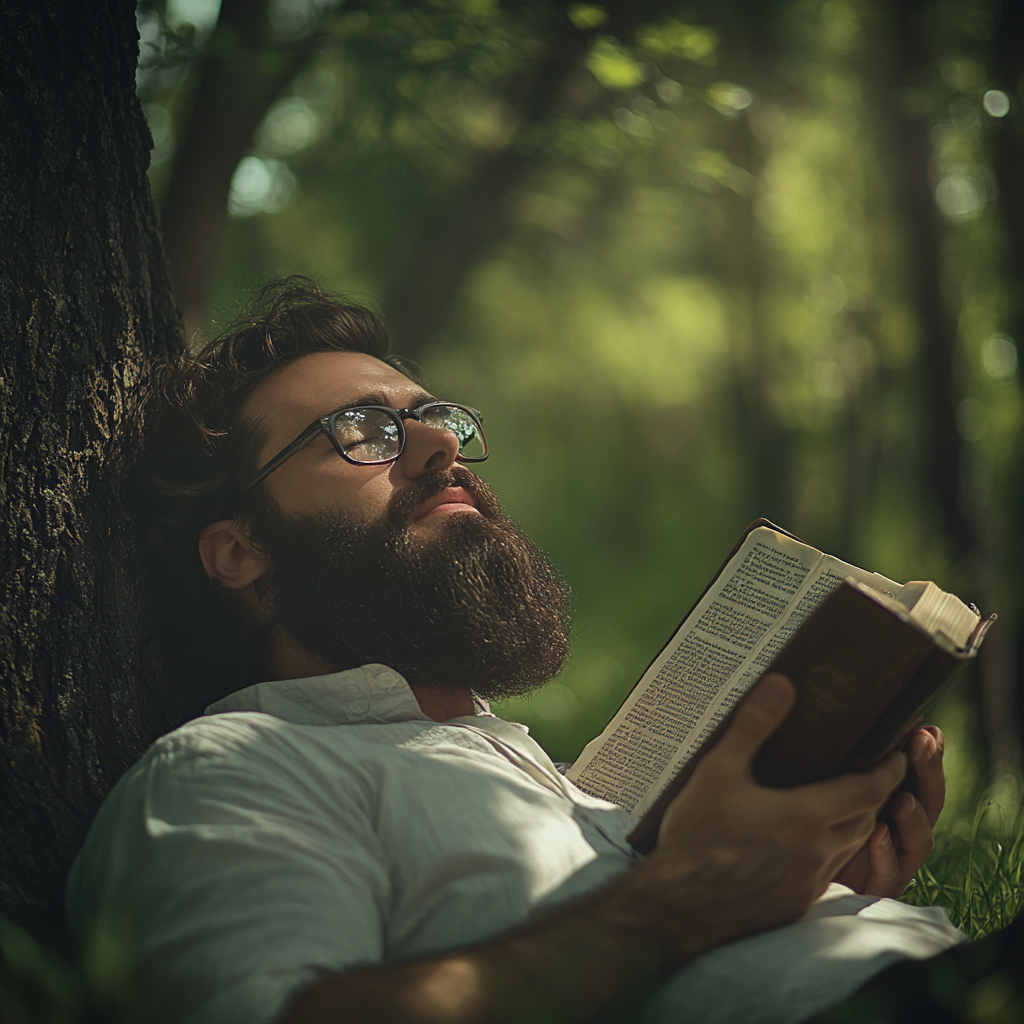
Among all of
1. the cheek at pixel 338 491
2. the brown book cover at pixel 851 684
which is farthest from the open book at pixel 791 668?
the cheek at pixel 338 491

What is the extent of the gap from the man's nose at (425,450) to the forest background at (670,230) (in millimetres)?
1120

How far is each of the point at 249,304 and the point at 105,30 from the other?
109 centimetres

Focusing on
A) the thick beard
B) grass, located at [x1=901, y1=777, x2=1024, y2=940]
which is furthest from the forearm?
grass, located at [x1=901, y1=777, x2=1024, y2=940]

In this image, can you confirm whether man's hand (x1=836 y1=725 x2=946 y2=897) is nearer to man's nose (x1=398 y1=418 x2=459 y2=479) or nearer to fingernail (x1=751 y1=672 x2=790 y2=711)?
fingernail (x1=751 y1=672 x2=790 y2=711)

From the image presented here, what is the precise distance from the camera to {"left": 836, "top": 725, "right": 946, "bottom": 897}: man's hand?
1994 millimetres

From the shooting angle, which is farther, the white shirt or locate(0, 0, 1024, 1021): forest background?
locate(0, 0, 1024, 1021): forest background

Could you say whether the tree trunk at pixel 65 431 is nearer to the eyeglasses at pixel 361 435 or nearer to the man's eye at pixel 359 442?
the eyeglasses at pixel 361 435

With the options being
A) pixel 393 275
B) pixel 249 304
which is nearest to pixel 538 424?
pixel 393 275

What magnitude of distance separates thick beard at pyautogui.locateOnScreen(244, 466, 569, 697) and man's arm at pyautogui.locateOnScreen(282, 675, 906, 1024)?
85 cm

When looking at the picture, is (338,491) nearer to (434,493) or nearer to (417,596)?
(434,493)

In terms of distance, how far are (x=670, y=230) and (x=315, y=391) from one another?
10.7 metres

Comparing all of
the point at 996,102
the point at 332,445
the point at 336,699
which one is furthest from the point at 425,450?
the point at 996,102

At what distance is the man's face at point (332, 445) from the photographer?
250 cm

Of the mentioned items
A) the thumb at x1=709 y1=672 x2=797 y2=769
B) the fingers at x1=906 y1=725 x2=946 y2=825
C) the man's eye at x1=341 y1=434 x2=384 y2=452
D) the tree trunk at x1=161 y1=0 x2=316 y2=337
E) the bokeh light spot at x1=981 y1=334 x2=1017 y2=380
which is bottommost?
the fingers at x1=906 y1=725 x2=946 y2=825
